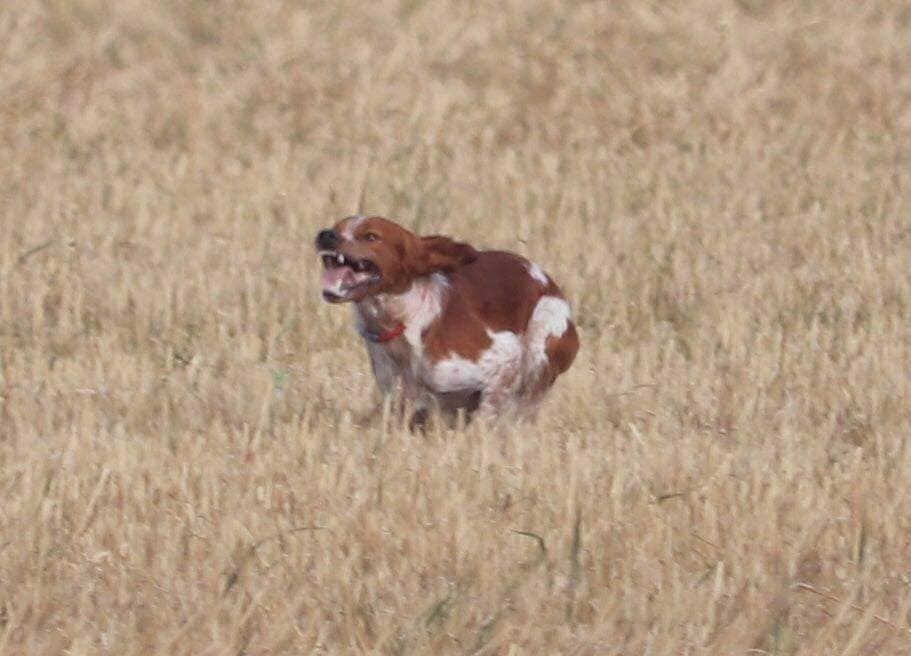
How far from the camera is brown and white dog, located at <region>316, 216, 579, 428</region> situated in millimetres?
6812

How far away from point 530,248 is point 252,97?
410cm

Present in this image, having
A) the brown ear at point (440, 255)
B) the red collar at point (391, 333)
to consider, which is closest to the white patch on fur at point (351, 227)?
the brown ear at point (440, 255)

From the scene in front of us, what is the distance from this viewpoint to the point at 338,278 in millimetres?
6746

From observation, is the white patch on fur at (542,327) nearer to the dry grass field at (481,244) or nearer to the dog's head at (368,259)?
the dry grass field at (481,244)

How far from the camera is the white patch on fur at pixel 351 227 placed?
6764 mm

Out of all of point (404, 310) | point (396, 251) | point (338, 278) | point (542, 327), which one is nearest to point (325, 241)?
point (338, 278)

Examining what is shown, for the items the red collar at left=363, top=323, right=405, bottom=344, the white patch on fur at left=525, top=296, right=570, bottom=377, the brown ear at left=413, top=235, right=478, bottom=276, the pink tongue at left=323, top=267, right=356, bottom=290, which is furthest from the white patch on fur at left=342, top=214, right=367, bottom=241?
the white patch on fur at left=525, top=296, right=570, bottom=377

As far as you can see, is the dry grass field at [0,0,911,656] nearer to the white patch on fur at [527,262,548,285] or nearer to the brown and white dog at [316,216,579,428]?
the brown and white dog at [316,216,579,428]

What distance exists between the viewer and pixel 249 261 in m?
10.4

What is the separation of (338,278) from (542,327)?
0.93 m

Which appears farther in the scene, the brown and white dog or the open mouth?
the brown and white dog

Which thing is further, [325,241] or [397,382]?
[397,382]

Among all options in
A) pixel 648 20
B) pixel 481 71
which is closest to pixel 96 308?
pixel 481 71

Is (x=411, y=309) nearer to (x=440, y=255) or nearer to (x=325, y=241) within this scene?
(x=440, y=255)
